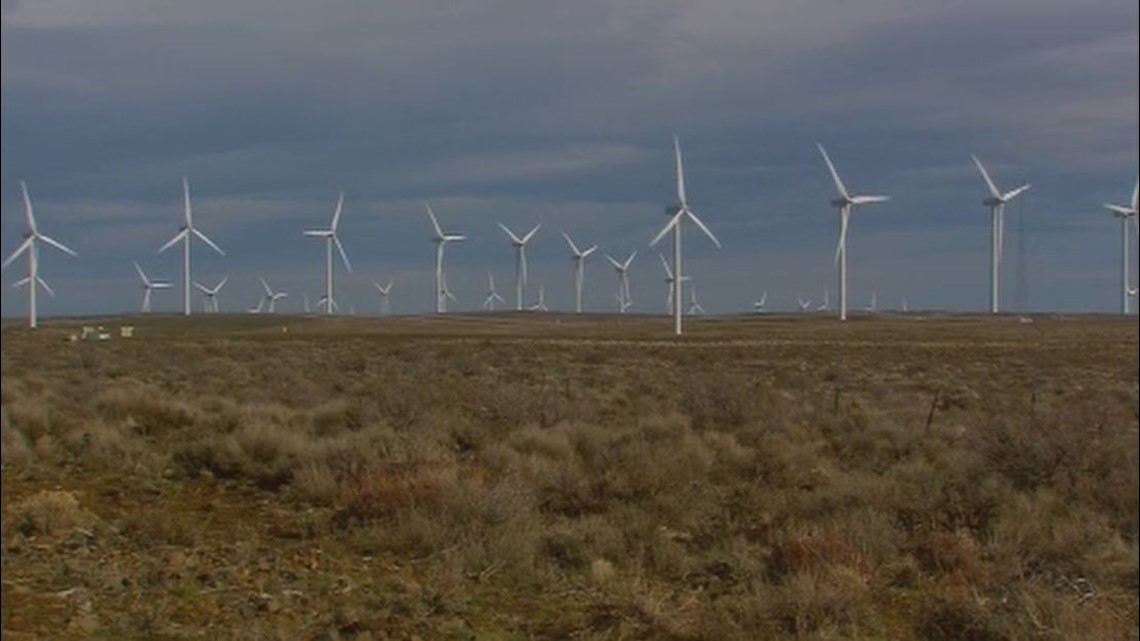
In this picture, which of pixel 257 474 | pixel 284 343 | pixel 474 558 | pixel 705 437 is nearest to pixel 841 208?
pixel 284 343

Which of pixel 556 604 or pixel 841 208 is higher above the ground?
pixel 841 208

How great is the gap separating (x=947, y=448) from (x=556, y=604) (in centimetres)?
1289

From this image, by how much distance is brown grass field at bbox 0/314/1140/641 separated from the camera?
42.8 feet

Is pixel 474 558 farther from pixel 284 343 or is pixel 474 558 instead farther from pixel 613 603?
pixel 284 343

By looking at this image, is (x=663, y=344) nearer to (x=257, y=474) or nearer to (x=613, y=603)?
(x=257, y=474)

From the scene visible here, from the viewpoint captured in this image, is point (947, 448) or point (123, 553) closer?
point (123, 553)

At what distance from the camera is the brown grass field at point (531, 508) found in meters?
13.1

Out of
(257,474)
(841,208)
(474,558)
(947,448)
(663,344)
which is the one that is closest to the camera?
(474,558)

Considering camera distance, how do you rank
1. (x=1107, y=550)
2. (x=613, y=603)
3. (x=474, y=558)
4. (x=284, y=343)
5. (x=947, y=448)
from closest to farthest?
(x=613, y=603), (x=474, y=558), (x=1107, y=550), (x=947, y=448), (x=284, y=343)

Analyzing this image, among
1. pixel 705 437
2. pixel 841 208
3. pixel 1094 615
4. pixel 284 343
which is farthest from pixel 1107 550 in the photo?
pixel 841 208

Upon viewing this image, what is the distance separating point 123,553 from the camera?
565 inches

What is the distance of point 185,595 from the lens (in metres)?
13.0

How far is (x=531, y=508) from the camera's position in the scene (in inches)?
703

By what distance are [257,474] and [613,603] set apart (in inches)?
326
